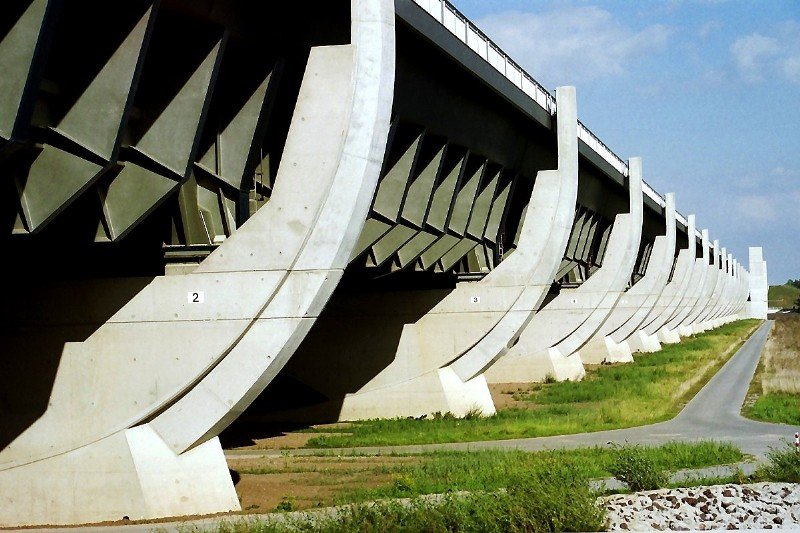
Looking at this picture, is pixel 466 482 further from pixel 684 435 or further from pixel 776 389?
pixel 776 389

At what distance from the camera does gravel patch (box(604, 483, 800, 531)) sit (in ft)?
47.4


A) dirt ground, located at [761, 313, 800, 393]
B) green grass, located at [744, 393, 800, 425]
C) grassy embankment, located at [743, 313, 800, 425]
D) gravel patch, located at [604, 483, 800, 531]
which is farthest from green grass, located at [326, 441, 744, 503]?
dirt ground, located at [761, 313, 800, 393]

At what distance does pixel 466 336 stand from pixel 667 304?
51097 mm

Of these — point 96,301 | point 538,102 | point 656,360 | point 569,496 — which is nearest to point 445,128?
point 538,102

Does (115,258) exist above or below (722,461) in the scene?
above

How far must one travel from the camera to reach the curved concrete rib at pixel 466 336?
109 ft

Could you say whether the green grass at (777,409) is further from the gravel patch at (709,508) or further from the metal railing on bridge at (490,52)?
the gravel patch at (709,508)

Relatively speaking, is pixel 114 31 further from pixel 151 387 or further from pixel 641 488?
pixel 641 488

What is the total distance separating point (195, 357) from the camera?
55.6 feet

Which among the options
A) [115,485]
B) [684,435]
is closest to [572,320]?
[684,435]

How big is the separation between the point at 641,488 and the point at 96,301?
9.27m

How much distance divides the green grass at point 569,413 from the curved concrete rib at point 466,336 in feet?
3.41

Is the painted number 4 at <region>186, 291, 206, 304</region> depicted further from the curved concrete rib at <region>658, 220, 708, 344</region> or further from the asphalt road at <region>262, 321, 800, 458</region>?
the curved concrete rib at <region>658, 220, 708, 344</region>

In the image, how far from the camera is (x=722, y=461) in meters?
21.6
